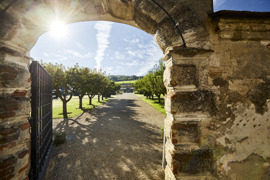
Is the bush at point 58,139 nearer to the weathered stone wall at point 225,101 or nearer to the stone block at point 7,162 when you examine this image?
the stone block at point 7,162

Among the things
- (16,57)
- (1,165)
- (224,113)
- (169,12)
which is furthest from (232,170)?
(16,57)

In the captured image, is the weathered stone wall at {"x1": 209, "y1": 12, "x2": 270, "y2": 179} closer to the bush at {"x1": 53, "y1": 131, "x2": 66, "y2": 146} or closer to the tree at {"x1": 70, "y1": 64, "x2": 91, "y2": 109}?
the bush at {"x1": 53, "y1": 131, "x2": 66, "y2": 146}

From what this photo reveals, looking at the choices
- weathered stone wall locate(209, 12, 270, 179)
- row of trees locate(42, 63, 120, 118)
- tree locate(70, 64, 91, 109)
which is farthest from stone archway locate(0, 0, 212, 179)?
tree locate(70, 64, 91, 109)

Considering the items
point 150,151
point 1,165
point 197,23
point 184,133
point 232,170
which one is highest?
point 197,23

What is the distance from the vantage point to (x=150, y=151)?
14.4 ft

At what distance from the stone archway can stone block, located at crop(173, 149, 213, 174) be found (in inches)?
2.6

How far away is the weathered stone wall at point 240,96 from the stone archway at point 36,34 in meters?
0.39

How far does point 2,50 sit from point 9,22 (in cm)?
42

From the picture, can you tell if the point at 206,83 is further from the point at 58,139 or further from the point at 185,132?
the point at 58,139

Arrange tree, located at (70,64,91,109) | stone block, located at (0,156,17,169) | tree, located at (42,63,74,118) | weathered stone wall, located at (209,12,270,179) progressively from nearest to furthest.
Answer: stone block, located at (0,156,17,169)
weathered stone wall, located at (209,12,270,179)
tree, located at (42,63,74,118)
tree, located at (70,64,91,109)

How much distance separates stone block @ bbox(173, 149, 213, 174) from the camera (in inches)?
66.3

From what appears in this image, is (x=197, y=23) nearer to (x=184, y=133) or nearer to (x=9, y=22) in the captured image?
(x=184, y=133)

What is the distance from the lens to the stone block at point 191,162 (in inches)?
66.3

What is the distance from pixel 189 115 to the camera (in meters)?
1.73
